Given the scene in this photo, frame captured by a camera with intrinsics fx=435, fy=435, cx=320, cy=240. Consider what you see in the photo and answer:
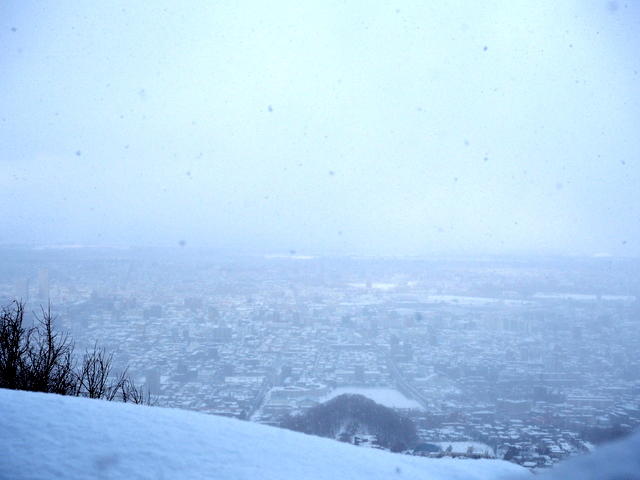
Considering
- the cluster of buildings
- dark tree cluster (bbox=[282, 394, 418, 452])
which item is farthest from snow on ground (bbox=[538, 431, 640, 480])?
dark tree cluster (bbox=[282, 394, 418, 452])

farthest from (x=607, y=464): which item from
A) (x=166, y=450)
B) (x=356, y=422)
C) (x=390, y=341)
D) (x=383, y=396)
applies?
(x=390, y=341)

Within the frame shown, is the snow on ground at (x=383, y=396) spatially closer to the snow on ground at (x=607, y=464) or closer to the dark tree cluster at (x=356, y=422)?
the dark tree cluster at (x=356, y=422)

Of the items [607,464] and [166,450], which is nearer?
[607,464]

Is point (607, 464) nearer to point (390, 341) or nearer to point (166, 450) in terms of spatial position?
point (166, 450)

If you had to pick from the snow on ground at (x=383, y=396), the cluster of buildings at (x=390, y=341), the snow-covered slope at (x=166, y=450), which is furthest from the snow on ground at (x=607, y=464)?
the snow on ground at (x=383, y=396)

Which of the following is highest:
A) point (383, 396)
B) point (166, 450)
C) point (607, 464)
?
point (607, 464)

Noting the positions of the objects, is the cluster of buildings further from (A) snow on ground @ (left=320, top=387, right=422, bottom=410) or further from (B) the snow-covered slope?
(B) the snow-covered slope

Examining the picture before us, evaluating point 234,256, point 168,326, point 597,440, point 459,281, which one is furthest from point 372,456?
point 234,256
